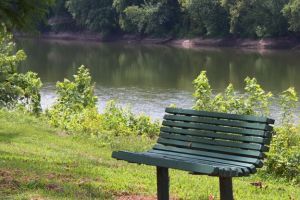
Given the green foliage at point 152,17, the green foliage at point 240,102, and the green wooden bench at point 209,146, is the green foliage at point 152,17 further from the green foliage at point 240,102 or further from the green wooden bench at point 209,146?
the green wooden bench at point 209,146

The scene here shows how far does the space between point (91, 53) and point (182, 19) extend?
17653 millimetres

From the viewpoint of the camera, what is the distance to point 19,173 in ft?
20.5

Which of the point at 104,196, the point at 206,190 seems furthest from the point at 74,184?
the point at 206,190

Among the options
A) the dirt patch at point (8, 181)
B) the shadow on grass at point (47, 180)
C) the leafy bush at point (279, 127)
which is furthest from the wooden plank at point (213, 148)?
the leafy bush at point (279, 127)

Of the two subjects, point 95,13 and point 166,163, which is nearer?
point 166,163

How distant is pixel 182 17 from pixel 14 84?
2213 inches

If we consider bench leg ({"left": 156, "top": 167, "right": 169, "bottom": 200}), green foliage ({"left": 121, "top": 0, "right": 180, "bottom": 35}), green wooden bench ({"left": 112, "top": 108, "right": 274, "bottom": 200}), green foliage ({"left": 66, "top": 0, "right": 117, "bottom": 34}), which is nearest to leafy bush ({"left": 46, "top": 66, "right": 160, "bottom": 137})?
green wooden bench ({"left": 112, "top": 108, "right": 274, "bottom": 200})

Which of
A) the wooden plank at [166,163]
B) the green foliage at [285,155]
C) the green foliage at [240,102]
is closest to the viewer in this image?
the wooden plank at [166,163]

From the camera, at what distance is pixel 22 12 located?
23.3ft

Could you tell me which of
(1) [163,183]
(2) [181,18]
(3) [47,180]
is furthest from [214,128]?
(2) [181,18]

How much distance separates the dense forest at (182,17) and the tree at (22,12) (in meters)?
47.9

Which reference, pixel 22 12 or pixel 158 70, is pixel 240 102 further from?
pixel 158 70

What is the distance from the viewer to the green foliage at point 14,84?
14875 millimetres

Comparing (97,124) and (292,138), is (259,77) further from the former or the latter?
(292,138)
